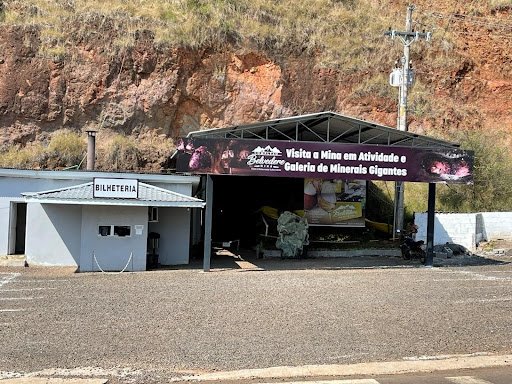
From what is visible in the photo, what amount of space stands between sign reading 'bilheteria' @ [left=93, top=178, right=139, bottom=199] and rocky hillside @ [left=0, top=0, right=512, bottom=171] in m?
11.9

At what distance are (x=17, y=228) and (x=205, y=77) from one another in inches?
636

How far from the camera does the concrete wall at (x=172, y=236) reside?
72.0ft

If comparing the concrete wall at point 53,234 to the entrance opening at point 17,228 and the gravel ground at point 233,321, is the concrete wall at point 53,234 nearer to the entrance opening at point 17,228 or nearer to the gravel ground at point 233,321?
the entrance opening at point 17,228

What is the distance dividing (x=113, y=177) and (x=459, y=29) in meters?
32.2

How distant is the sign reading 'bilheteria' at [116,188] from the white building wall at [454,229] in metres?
13.4

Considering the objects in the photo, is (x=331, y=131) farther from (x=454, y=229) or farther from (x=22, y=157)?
(x=22, y=157)

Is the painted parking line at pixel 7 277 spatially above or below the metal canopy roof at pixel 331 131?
below

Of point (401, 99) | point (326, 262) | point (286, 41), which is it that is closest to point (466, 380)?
point (326, 262)

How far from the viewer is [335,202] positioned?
92.1 feet

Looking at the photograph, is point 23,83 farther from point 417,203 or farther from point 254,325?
point 254,325

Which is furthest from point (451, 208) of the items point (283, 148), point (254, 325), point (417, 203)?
point (254, 325)

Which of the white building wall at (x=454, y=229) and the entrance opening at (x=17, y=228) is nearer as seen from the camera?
the entrance opening at (x=17, y=228)

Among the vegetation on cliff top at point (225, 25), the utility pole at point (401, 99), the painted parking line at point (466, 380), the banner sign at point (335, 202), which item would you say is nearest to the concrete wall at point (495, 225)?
the utility pole at point (401, 99)

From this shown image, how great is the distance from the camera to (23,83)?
1283 inches
